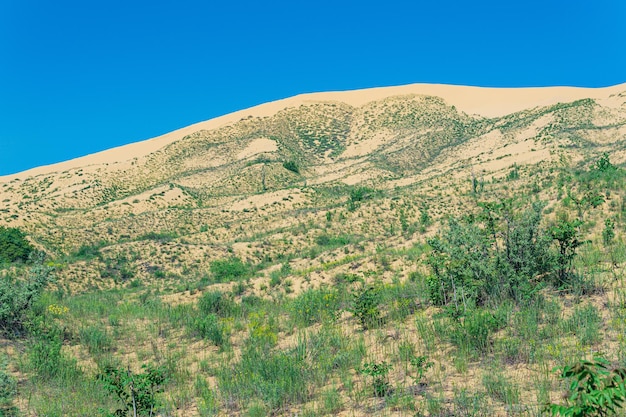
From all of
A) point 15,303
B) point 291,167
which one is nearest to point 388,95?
point 291,167

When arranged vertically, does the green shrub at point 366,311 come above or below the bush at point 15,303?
below

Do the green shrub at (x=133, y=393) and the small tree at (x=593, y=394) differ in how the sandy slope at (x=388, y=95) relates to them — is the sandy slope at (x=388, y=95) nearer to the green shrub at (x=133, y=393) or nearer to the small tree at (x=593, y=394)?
the green shrub at (x=133, y=393)

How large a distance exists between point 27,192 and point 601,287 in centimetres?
6915

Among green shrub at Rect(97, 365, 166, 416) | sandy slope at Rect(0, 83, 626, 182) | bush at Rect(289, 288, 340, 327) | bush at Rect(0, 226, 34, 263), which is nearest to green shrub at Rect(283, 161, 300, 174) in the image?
sandy slope at Rect(0, 83, 626, 182)

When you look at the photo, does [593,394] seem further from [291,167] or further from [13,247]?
[291,167]

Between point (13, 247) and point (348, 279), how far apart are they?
23600 millimetres

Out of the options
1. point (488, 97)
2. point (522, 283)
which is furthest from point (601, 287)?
point (488, 97)

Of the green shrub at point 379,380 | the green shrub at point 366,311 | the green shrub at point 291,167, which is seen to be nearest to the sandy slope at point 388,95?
the green shrub at point 291,167

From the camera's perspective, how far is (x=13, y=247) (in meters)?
28.1

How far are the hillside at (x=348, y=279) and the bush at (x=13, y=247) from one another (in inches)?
72.7

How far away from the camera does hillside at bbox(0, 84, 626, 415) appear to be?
6.62m

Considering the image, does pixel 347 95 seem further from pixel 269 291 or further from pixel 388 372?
pixel 388 372

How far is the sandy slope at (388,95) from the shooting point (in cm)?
7762

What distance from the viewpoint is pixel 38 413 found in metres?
6.78
